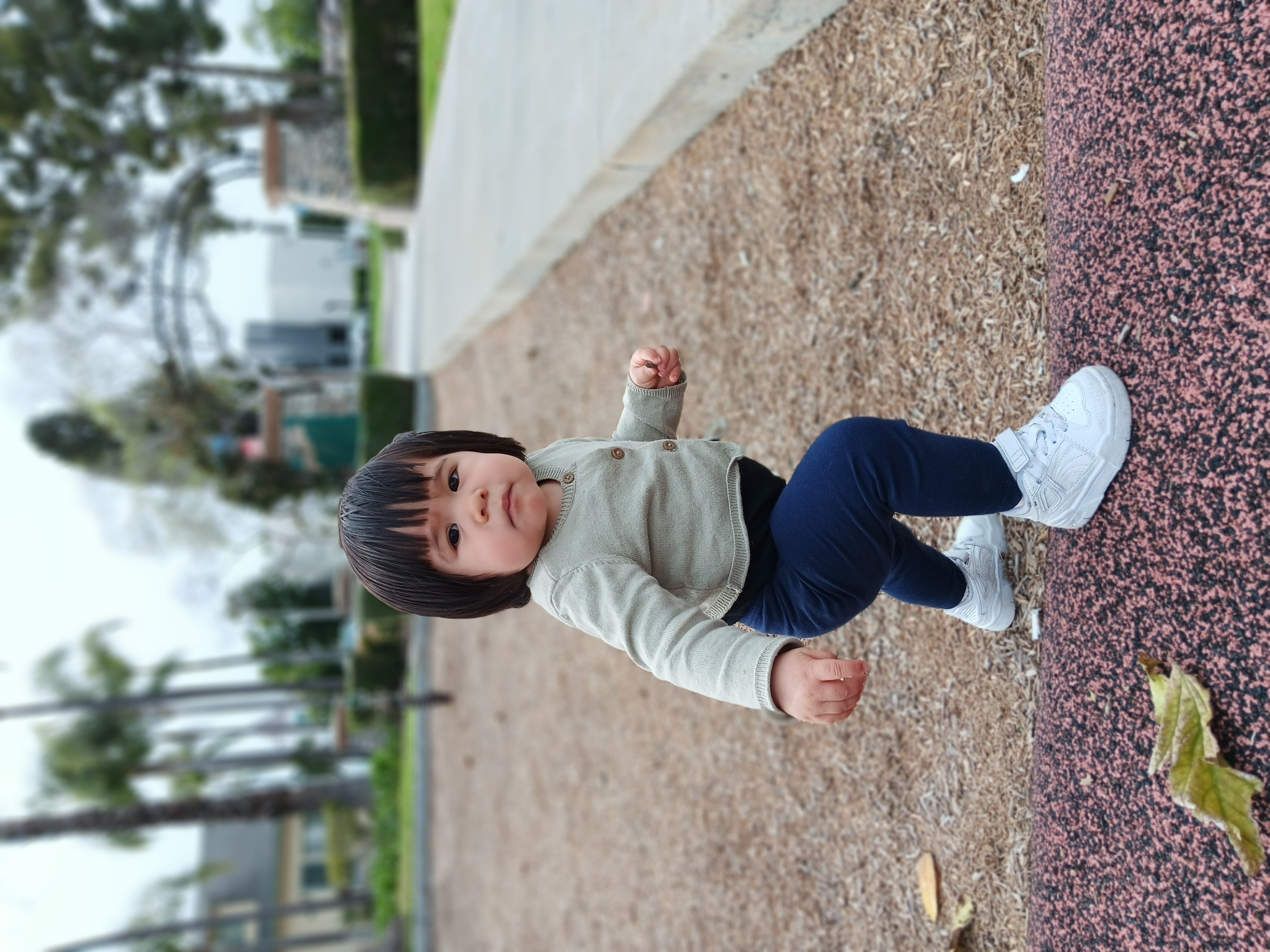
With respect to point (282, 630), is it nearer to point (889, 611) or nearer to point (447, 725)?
point (447, 725)

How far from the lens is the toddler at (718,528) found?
184 cm

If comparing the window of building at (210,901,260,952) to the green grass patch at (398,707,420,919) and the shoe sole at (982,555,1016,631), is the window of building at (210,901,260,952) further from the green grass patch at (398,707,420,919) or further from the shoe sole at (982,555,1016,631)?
the shoe sole at (982,555,1016,631)

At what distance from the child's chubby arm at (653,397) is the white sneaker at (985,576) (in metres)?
0.86

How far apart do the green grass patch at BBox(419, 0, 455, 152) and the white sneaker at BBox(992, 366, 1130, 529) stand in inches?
391

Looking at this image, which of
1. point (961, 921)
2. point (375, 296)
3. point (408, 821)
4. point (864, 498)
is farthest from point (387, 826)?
point (864, 498)

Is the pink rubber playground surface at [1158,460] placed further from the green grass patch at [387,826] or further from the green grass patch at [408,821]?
the green grass patch at [387,826]

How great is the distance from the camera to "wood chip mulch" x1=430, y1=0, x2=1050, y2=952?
8.20ft

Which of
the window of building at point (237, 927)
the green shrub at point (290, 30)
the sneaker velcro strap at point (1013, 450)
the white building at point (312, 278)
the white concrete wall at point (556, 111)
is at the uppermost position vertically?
the green shrub at point (290, 30)

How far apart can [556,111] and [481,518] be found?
13.9ft

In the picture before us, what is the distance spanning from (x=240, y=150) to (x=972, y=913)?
22219mm

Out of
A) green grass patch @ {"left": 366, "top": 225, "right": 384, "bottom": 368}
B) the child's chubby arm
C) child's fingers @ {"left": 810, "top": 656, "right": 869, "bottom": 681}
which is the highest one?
green grass patch @ {"left": 366, "top": 225, "right": 384, "bottom": 368}

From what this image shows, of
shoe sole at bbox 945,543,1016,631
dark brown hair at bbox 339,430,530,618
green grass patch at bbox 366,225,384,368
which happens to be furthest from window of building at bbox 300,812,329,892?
shoe sole at bbox 945,543,1016,631

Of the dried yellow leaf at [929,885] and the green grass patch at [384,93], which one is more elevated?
the green grass patch at [384,93]

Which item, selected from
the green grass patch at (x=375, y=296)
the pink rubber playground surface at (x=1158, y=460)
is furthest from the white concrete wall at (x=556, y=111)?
the green grass patch at (x=375, y=296)
